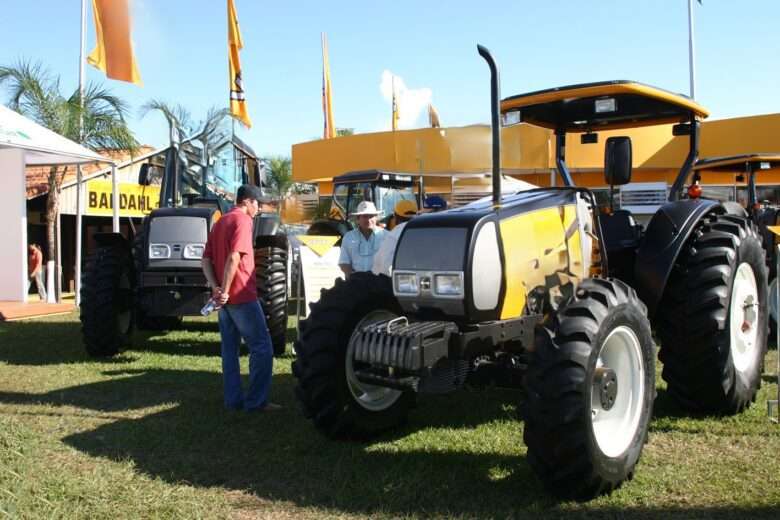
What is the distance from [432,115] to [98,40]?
1376 cm

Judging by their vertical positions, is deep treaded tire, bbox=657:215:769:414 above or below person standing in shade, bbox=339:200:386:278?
below

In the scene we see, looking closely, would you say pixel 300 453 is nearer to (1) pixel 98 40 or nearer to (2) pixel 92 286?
(2) pixel 92 286

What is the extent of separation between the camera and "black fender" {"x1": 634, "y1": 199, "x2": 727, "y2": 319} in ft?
15.1

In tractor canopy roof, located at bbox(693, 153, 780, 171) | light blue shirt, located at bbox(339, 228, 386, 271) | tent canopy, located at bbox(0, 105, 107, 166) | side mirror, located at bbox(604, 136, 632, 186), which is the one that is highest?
tent canopy, located at bbox(0, 105, 107, 166)

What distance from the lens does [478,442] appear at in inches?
182

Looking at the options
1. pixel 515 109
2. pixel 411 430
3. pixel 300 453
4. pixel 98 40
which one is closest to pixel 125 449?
pixel 300 453

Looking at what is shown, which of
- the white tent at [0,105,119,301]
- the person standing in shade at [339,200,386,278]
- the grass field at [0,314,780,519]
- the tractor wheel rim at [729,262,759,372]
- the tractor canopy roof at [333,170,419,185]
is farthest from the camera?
the white tent at [0,105,119,301]

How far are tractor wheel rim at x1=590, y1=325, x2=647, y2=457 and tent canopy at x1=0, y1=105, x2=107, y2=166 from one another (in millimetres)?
9997

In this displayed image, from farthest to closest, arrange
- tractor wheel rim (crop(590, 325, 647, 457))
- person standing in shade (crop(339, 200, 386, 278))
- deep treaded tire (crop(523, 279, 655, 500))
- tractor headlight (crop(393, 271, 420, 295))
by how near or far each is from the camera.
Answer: person standing in shade (crop(339, 200, 386, 278))
tractor headlight (crop(393, 271, 420, 295))
tractor wheel rim (crop(590, 325, 647, 457))
deep treaded tire (crop(523, 279, 655, 500))

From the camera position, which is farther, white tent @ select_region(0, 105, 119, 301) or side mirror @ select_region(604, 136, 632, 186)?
white tent @ select_region(0, 105, 119, 301)

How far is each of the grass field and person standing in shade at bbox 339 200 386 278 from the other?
5.16 feet

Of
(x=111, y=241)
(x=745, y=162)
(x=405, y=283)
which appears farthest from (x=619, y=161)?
(x=111, y=241)

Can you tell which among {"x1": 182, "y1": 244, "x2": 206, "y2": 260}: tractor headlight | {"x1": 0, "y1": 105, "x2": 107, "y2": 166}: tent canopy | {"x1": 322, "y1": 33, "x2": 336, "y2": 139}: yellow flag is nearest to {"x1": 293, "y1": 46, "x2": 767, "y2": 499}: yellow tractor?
{"x1": 182, "y1": 244, "x2": 206, "y2": 260}: tractor headlight

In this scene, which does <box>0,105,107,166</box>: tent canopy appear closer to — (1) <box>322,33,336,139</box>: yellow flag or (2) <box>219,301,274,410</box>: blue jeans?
(2) <box>219,301,274,410</box>: blue jeans
